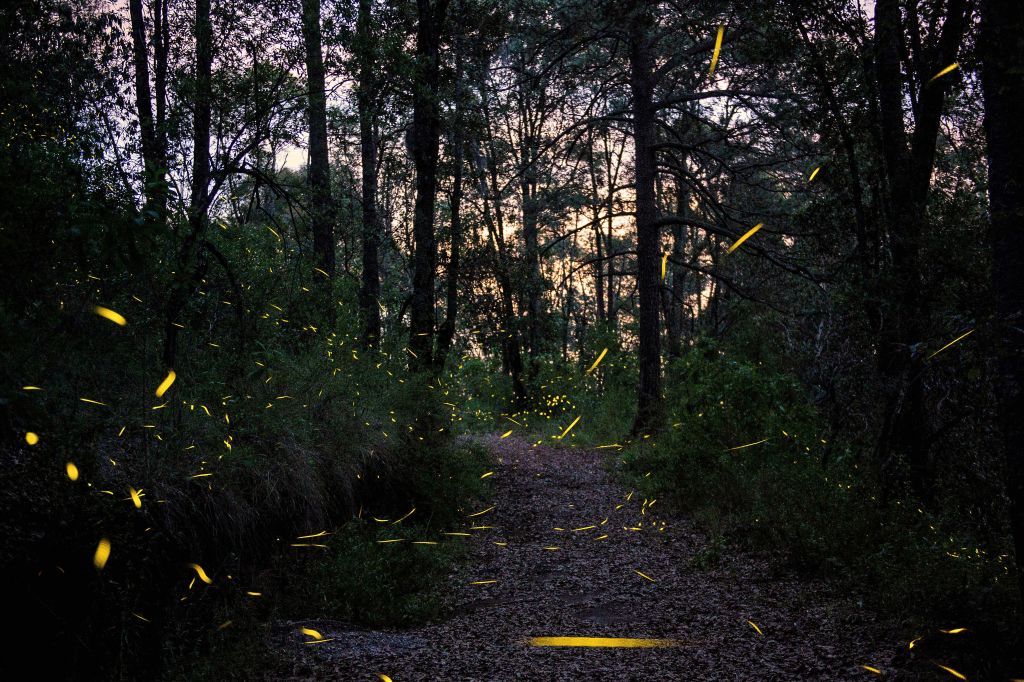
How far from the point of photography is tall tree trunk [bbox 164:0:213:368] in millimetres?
7797

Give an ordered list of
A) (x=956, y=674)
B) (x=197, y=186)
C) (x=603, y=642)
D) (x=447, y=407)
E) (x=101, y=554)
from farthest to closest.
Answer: (x=447, y=407) < (x=197, y=186) < (x=603, y=642) < (x=101, y=554) < (x=956, y=674)

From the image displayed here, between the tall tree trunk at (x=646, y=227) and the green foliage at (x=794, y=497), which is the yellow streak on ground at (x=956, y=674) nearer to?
the green foliage at (x=794, y=497)

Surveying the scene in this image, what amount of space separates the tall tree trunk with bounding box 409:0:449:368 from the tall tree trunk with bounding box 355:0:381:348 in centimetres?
83

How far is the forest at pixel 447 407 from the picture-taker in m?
5.50

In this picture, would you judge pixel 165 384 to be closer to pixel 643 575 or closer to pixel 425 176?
pixel 643 575

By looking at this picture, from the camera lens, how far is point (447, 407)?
11711mm

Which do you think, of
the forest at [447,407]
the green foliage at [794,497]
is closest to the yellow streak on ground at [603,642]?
the forest at [447,407]

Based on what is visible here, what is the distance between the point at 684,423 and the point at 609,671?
264 inches

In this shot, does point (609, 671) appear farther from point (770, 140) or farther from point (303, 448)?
point (770, 140)

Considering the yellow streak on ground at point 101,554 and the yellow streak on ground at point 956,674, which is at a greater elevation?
the yellow streak on ground at point 101,554

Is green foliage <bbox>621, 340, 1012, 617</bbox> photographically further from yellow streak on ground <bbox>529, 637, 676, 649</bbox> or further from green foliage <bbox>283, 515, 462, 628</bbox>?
green foliage <bbox>283, 515, 462, 628</bbox>

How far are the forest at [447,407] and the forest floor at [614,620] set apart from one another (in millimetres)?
43

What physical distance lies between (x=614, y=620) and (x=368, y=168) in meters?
12.9

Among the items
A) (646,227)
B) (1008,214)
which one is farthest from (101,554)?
(646,227)
